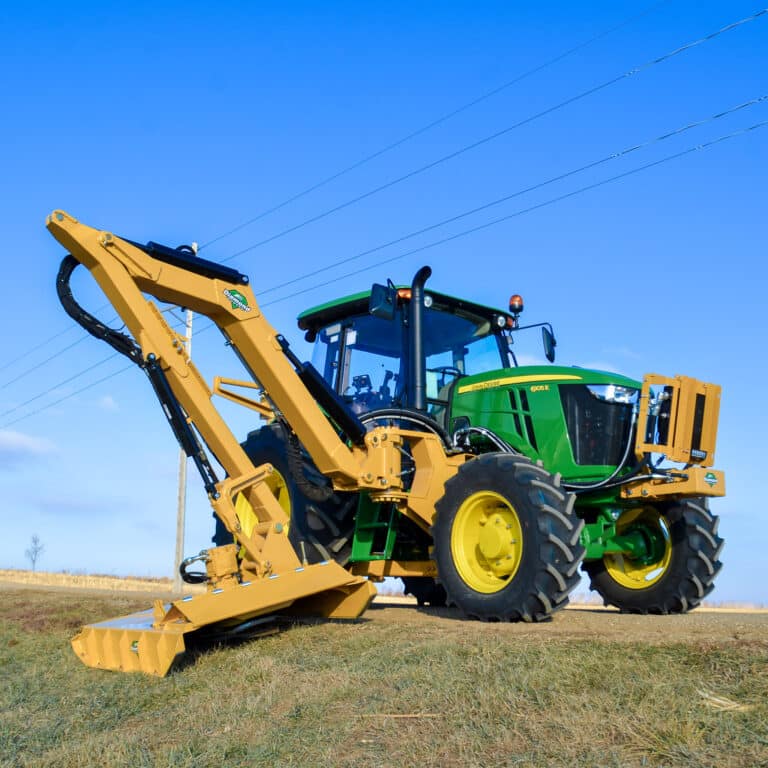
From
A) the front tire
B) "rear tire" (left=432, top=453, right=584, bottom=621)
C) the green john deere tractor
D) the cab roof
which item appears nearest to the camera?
"rear tire" (left=432, top=453, right=584, bottom=621)

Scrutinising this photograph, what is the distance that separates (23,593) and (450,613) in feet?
23.0

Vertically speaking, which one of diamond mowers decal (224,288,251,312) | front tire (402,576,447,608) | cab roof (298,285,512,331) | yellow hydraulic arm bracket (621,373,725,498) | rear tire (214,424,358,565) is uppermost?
cab roof (298,285,512,331)

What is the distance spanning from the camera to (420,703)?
184 inches

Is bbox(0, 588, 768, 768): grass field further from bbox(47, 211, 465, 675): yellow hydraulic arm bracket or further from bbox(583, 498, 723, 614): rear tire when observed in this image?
bbox(583, 498, 723, 614): rear tire

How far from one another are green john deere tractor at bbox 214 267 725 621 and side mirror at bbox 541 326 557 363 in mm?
16

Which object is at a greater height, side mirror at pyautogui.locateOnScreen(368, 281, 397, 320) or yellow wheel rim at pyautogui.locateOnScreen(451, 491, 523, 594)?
side mirror at pyautogui.locateOnScreen(368, 281, 397, 320)

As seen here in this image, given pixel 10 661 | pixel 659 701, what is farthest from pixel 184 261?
pixel 659 701

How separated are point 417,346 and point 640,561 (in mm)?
3135

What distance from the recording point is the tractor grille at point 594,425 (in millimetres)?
8359

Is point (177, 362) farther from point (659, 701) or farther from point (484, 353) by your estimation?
point (659, 701)

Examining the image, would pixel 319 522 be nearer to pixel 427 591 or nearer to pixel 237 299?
pixel 237 299

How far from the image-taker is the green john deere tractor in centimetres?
728

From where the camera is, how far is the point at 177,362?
7.89 m

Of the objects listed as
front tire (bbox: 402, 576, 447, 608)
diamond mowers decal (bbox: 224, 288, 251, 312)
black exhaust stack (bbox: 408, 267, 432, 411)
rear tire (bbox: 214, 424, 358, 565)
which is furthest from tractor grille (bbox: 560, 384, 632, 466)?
front tire (bbox: 402, 576, 447, 608)
